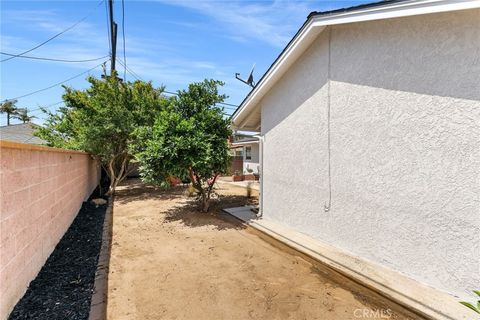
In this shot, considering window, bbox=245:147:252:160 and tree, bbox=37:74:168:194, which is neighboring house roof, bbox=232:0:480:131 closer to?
tree, bbox=37:74:168:194

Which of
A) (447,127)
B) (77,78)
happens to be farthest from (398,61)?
(77,78)

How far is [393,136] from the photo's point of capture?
4.70m

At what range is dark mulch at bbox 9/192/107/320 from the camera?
11.6 feet

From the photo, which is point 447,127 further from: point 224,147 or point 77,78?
point 77,78

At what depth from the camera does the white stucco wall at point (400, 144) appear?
378 cm

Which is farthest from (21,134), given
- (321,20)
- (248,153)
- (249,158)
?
(321,20)

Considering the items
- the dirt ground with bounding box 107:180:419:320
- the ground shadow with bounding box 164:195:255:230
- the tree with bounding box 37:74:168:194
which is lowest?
the dirt ground with bounding box 107:180:419:320

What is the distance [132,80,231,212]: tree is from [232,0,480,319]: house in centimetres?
265

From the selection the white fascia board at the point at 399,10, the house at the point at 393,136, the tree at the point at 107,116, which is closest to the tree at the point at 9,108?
the tree at the point at 107,116

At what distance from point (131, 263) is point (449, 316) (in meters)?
5.58

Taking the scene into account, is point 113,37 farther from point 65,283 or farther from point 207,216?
point 65,283

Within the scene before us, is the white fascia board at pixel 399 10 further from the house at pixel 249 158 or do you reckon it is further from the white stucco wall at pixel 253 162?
the white stucco wall at pixel 253 162

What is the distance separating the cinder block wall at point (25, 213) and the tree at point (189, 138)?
2.66 meters

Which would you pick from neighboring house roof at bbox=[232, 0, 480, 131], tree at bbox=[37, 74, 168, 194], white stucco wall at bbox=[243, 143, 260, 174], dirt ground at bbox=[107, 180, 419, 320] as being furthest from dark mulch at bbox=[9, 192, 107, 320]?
white stucco wall at bbox=[243, 143, 260, 174]
